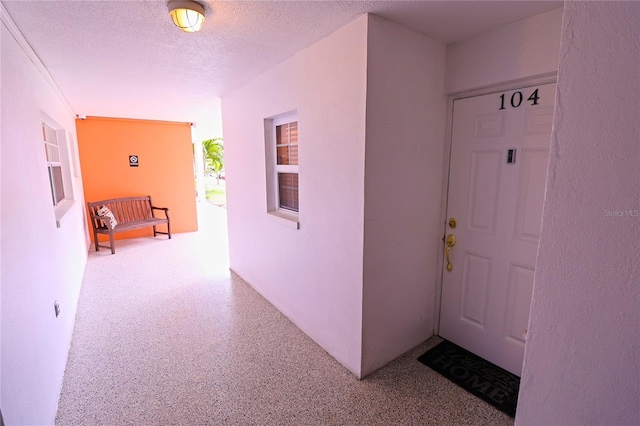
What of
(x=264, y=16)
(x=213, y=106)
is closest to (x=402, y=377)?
(x=264, y=16)

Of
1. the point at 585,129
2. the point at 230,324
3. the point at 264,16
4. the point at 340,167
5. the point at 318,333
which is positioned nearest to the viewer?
the point at 585,129

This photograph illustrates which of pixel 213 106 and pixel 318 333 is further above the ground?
pixel 213 106

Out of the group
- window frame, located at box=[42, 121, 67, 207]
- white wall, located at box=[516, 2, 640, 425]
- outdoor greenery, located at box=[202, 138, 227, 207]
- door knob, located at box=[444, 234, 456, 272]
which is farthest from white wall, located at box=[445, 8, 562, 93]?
outdoor greenery, located at box=[202, 138, 227, 207]

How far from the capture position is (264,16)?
1.77m

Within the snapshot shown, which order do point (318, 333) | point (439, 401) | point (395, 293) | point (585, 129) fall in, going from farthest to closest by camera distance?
point (318, 333) → point (395, 293) → point (439, 401) → point (585, 129)

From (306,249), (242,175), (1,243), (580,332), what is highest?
(242,175)

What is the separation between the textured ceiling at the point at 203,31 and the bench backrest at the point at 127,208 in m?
2.94

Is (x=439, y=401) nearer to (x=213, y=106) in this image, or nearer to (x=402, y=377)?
(x=402, y=377)

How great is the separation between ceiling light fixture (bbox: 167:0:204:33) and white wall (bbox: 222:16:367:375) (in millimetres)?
813

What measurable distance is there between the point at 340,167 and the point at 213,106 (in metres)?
3.08

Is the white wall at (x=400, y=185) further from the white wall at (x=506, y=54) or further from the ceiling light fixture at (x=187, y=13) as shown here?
the ceiling light fixture at (x=187, y=13)

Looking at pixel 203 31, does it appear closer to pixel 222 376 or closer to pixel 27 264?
pixel 27 264

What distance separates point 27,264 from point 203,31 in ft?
5.56

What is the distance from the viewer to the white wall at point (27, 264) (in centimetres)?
137
